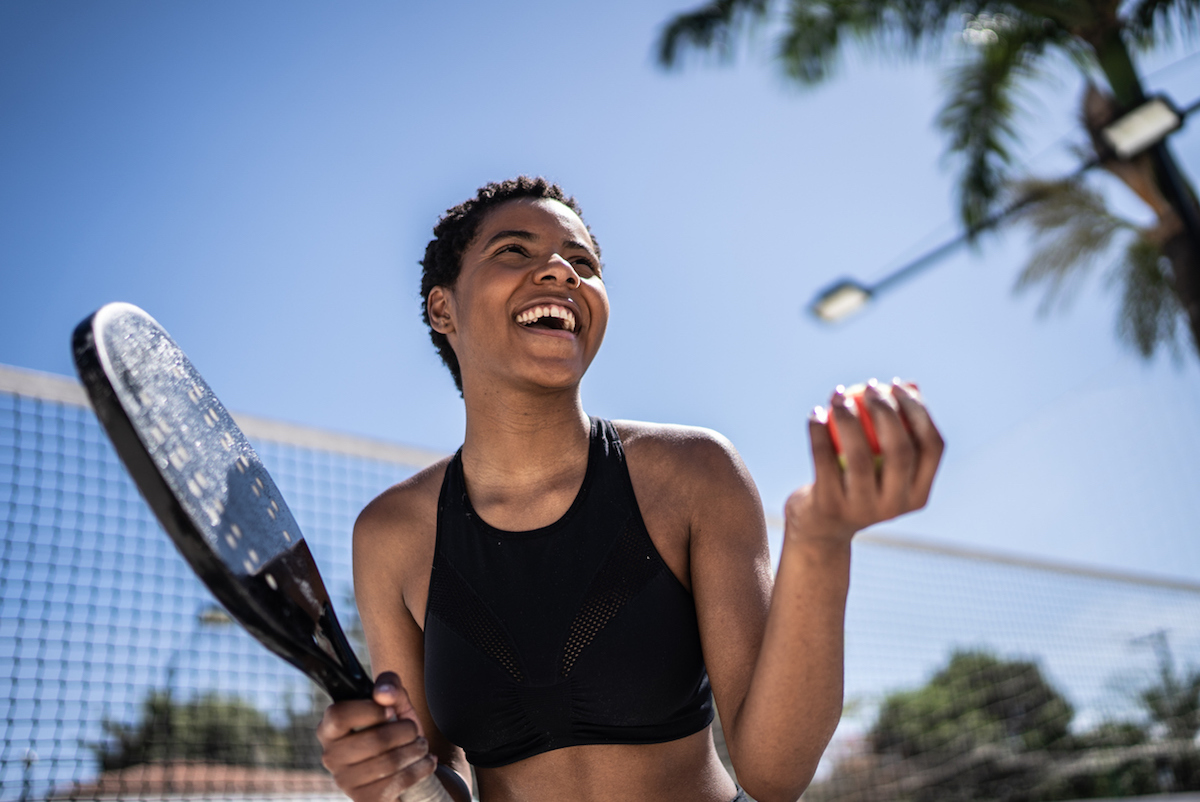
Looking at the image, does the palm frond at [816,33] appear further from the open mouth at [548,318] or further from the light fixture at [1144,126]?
the open mouth at [548,318]

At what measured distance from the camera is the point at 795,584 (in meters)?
1.26

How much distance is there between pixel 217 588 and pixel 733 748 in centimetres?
95

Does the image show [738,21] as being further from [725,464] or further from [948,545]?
[725,464]

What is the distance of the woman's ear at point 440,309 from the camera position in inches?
95.8

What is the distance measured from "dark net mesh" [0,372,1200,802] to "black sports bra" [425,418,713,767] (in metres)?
0.05

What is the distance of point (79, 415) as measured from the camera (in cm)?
542

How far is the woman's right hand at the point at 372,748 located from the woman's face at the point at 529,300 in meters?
0.83

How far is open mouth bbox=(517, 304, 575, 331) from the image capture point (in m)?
2.09

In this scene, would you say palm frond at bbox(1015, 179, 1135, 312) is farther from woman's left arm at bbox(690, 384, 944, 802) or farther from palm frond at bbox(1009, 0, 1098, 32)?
woman's left arm at bbox(690, 384, 944, 802)

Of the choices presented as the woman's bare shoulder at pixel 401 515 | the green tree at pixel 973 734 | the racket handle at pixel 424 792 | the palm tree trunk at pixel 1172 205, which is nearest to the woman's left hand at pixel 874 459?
the racket handle at pixel 424 792

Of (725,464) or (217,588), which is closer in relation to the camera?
(217,588)

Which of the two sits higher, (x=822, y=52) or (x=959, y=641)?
(x=822, y=52)

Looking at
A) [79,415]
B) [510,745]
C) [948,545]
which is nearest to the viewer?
[510,745]

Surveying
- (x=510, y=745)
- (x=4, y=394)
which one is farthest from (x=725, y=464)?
(x=4, y=394)
